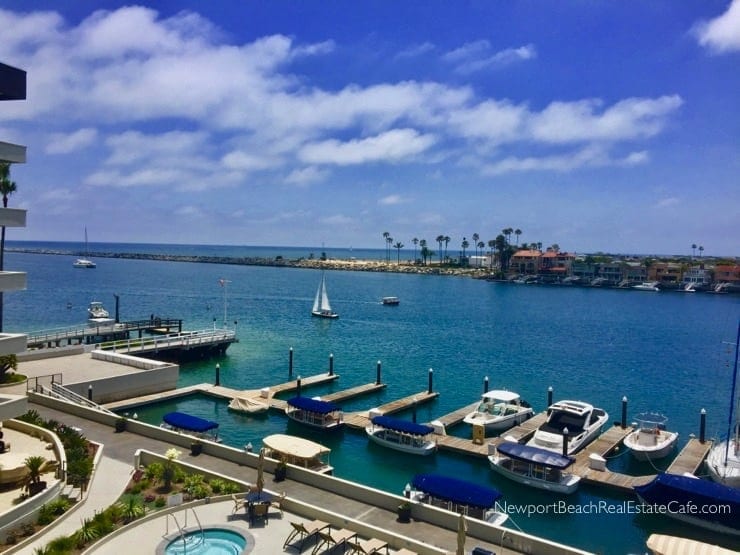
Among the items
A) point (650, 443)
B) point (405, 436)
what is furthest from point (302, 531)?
point (650, 443)

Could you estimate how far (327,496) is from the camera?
23922mm

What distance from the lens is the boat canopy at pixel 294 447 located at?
94.1 feet

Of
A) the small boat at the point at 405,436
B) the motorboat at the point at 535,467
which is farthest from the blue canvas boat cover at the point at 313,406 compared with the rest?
the motorboat at the point at 535,467

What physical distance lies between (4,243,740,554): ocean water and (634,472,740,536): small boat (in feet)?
2.04

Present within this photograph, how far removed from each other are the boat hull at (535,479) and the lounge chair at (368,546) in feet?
52.0

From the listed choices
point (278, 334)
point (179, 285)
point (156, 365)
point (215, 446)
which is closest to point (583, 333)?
point (278, 334)

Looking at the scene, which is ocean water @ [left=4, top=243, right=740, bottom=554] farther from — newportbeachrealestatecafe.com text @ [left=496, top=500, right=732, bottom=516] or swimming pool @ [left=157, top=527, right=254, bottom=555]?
swimming pool @ [left=157, top=527, right=254, bottom=555]

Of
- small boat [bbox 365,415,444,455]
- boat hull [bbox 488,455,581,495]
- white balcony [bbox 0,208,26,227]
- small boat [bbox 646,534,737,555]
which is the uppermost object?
white balcony [bbox 0,208,26,227]

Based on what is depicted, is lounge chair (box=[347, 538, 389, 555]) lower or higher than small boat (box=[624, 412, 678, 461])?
higher

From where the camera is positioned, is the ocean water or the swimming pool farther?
the ocean water

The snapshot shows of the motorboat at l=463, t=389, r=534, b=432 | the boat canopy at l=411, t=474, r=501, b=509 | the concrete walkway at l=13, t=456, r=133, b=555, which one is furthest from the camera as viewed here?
the motorboat at l=463, t=389, r=534, b=432

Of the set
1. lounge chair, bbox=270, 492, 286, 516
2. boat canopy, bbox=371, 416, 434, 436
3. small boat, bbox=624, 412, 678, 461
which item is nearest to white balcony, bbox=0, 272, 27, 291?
lounge chair, bbox=270, 492, 286, 516

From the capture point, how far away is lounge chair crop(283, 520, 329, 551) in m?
19.1

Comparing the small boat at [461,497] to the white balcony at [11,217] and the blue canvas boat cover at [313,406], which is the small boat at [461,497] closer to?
the blue canvas boat cover at [313,406]
